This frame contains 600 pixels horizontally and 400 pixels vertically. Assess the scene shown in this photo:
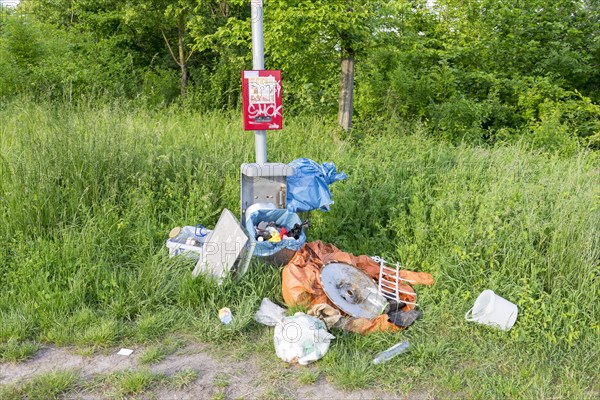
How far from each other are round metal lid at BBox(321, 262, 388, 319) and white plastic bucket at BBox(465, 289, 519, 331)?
668 mm

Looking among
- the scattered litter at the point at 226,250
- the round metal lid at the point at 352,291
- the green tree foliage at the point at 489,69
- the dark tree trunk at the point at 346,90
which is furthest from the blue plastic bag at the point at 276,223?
the green tree foliage at the point at 489,69

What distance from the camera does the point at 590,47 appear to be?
10.8 meters

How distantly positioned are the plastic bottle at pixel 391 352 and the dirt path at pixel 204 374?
0.84 ft

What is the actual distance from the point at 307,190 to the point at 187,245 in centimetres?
112

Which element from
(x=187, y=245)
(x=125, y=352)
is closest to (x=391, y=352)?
(x=125, y=352)

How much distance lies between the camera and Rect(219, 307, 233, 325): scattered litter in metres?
3.62

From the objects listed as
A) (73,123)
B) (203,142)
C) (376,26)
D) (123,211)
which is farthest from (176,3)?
(123,211)

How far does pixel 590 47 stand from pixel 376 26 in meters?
5.88

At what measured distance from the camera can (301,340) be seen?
129 inches

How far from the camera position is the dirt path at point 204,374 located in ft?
A: 9.78

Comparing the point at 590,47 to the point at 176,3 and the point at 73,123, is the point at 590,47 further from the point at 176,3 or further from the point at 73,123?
the point at 73,123

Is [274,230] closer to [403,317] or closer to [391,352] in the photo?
[403,317]

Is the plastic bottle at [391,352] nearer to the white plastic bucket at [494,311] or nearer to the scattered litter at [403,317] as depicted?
the scattered litter at [403,317]

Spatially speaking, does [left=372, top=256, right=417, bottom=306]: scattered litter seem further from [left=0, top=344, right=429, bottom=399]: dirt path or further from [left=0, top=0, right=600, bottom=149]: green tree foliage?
[left=0, top=0, right=600, bottom=149]: green tree foliage
